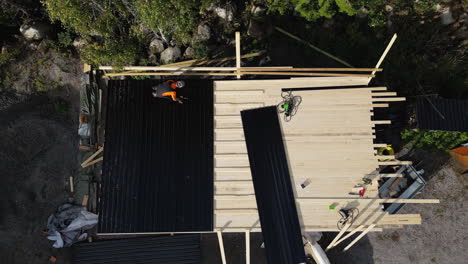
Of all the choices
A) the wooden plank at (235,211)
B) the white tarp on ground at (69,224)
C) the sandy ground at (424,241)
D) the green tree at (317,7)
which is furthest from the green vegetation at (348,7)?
the white tarp on ground at (69,224)

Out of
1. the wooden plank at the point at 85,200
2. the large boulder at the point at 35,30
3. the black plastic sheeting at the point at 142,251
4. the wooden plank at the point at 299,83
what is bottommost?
the black plastic sheeting at the point at 142,251

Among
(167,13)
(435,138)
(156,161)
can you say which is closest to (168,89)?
(156,161)

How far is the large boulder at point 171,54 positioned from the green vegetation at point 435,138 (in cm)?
1426

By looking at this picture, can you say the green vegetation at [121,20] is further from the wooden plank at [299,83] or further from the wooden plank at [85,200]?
the wooden plank at [85,200]

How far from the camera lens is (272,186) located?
12.9 meters

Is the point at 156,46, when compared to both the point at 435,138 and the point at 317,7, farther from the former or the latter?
the point at 435,138

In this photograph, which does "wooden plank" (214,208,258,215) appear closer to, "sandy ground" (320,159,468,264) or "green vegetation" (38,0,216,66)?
"sandy ground" (320,159,468,264)

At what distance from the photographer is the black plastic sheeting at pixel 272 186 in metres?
12.2

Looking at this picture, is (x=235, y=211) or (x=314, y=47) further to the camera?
(x=314, y=47)

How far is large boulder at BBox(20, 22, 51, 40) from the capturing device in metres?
18.2

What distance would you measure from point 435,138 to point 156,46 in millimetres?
17593

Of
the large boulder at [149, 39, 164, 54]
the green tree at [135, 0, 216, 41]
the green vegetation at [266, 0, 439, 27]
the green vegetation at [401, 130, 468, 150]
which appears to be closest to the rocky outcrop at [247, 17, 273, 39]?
the green vegetation at [266, 0, 439, 27]

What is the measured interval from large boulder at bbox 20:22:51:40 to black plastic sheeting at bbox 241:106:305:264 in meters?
14.5

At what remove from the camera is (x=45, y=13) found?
18.4 metres
